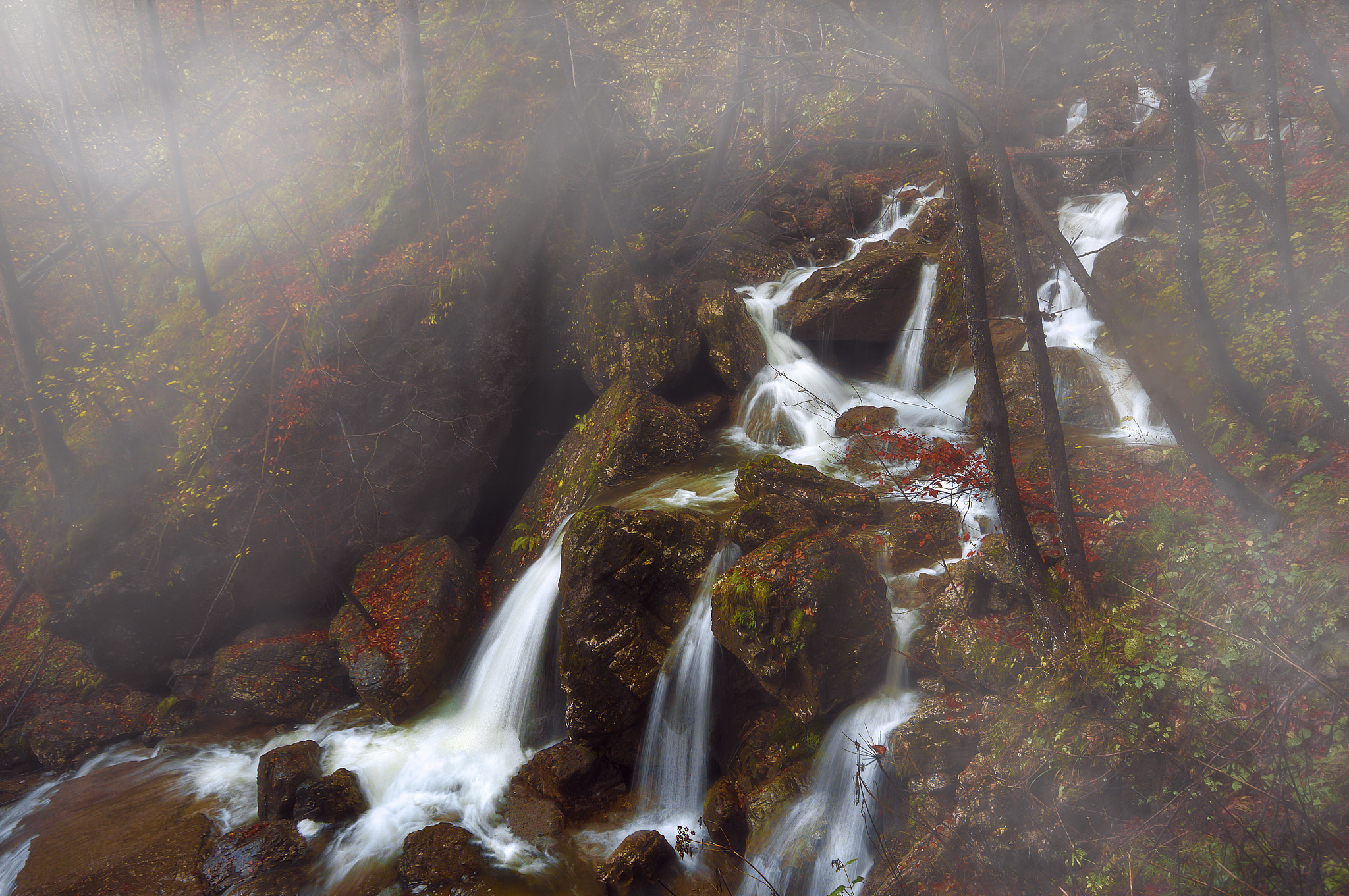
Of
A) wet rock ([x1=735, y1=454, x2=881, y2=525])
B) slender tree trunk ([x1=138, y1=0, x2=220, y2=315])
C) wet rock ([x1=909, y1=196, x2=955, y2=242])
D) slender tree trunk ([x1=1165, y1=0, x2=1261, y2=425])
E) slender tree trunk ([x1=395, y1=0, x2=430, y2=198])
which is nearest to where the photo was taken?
slender tree trunk ([x1=1165, y1=0, x2=1261, y2=425])

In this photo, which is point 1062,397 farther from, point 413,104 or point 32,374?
point 32,374

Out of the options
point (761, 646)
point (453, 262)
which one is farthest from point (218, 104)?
point (761, 646)

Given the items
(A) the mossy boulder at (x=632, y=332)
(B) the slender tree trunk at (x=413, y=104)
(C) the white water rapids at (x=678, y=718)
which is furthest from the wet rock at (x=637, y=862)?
(B) the slender tree trunk at (x=413, y=104)

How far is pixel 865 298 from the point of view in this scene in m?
12.0

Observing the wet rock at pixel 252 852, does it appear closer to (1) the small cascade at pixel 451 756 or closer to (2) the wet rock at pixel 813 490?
(1) the small cascade at pixel 451 756

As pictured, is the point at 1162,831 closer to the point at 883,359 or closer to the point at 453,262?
the point at 883,359

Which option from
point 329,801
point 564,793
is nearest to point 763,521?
point 564,793

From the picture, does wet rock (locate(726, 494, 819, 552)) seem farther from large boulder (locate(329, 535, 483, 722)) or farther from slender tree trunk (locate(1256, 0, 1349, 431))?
slender tree trunk (locate(1256, 0, 1349, 431))

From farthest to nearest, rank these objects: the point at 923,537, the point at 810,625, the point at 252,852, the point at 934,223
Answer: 1. the point at 934,223
2. the point at 923,537
3. the point at 252,852
4. the point at 810,625

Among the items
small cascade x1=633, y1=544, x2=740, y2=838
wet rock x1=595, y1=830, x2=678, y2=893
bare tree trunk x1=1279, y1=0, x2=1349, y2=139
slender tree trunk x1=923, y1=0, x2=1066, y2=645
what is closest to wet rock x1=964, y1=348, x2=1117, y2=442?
slender tree trunk x1=923, y1=0, x2=1066, y2=645

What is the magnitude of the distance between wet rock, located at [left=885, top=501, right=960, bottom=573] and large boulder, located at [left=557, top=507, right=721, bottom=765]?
90.6 inches

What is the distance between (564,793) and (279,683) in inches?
216

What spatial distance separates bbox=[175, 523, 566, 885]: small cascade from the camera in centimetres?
733

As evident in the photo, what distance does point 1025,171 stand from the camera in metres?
13.2
